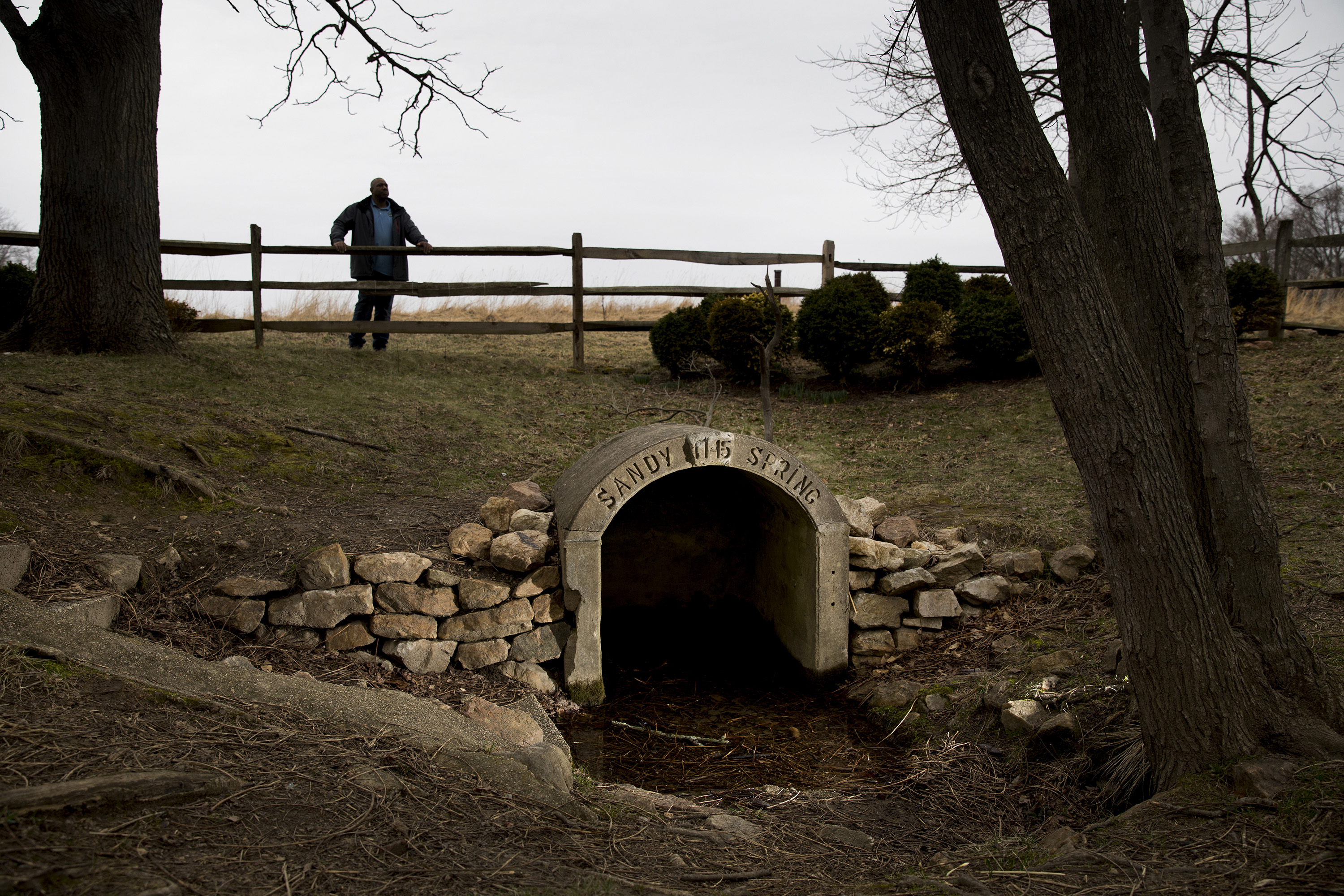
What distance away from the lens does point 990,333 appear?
10.7m

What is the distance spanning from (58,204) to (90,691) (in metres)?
6.81

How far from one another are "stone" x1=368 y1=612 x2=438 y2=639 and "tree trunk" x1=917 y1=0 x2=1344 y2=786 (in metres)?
3.54

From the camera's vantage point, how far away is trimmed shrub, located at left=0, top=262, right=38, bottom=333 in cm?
929

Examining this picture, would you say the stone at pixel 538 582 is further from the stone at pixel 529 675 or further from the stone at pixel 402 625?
the stone at pixel 402 625

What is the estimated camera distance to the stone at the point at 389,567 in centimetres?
507

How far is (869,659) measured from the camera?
5.89 meters

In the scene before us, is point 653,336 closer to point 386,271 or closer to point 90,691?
point 386,271

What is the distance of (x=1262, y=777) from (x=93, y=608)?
482cm

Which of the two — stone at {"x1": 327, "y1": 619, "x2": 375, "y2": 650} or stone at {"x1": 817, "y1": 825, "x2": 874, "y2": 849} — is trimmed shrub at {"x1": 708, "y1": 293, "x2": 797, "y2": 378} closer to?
stone at {"x1": 327, "y1": 619, "x2": 375, "y2": 650}

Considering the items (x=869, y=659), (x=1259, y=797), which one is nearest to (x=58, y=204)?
(x=869, y=659)

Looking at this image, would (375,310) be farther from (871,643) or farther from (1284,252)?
(1284,252)

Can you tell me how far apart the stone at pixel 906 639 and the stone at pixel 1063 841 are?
2586 mm

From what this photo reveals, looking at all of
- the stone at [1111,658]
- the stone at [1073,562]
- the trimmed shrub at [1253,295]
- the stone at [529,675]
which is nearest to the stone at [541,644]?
the stone at [529,675]

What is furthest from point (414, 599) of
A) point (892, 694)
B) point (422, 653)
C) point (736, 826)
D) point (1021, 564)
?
point (1021, 564)
